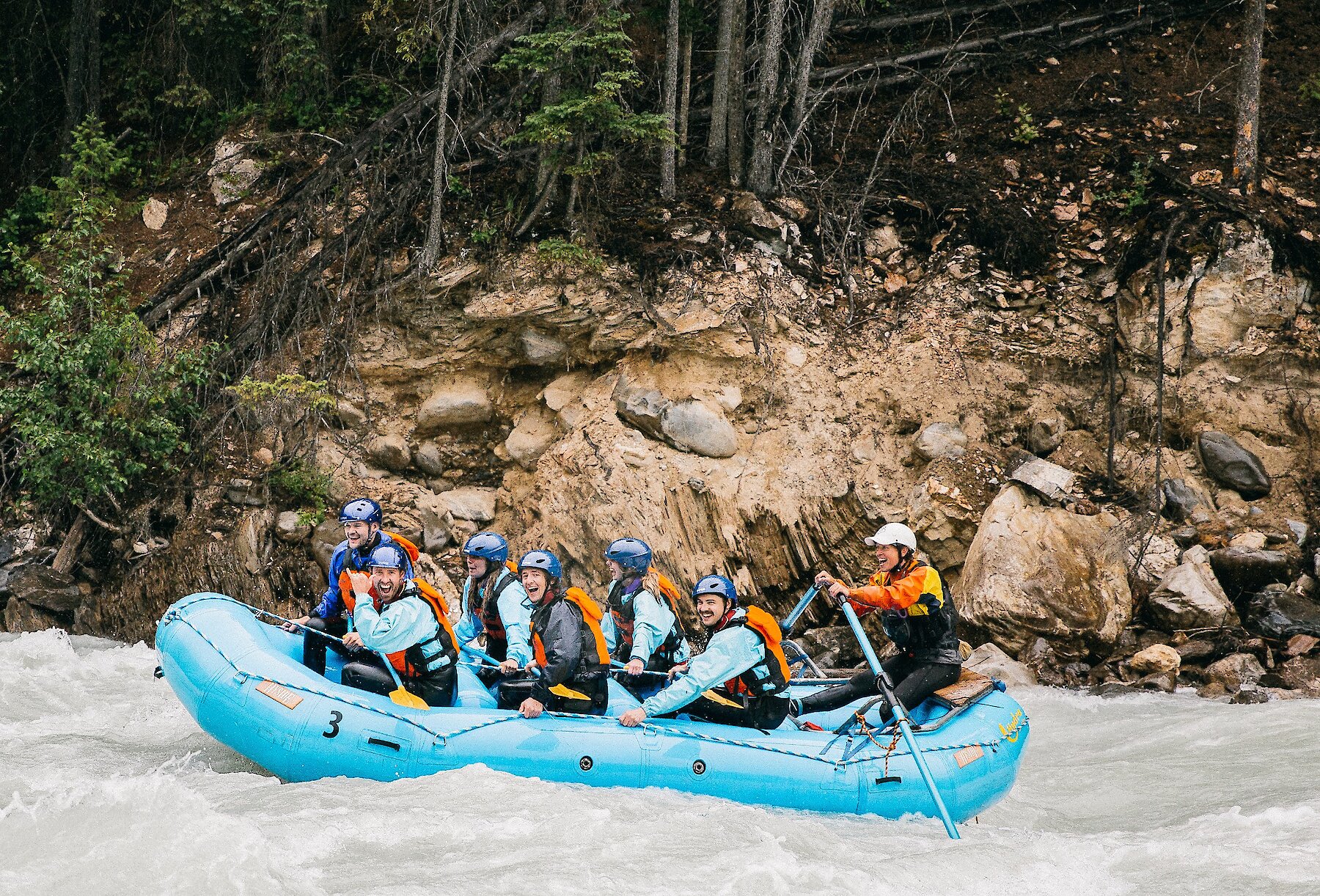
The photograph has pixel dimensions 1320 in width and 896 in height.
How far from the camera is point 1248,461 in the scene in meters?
11.1

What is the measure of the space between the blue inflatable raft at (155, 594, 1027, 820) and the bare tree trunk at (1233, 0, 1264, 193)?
26.1ft

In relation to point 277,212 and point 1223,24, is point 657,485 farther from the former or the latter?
point 1223,24

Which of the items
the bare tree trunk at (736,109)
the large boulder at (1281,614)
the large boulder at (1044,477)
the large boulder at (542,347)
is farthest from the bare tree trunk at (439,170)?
the large boulder at (1281,614)

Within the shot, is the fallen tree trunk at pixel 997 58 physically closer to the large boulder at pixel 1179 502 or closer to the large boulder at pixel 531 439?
the large boulder at pixel 531 439

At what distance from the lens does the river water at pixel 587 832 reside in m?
5.50

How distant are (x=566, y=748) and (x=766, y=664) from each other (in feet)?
4.35

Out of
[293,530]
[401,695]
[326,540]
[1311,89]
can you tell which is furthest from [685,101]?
[401,695]

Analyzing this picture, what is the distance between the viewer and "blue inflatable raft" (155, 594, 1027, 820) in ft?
22.0

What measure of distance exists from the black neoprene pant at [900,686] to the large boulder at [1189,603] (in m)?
3.47

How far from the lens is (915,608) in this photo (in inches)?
289

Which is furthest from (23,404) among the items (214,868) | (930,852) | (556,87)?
(930,852)

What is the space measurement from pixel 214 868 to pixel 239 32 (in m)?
11.6

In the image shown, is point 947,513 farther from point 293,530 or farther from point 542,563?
Result: point 293,530

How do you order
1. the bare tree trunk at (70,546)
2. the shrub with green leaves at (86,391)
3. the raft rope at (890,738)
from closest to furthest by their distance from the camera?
the raft rope at (890,738), the shrub with green leaves at (86,391), the bare tree trunk at (70,546)
